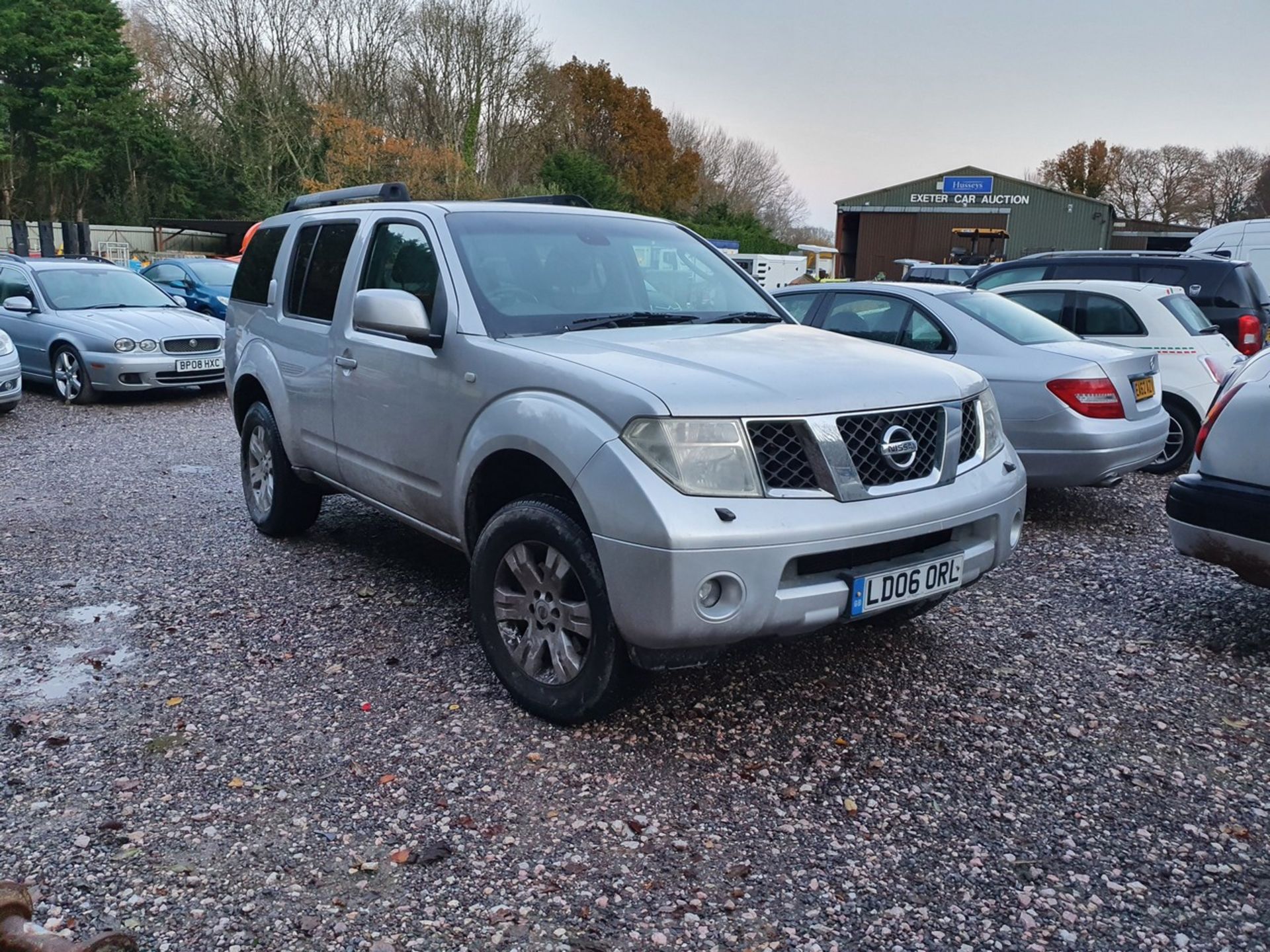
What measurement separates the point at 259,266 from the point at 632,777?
4219 mm

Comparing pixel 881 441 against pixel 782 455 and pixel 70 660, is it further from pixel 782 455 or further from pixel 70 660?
pixel 70 660

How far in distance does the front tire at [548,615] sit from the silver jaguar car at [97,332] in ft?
29.9

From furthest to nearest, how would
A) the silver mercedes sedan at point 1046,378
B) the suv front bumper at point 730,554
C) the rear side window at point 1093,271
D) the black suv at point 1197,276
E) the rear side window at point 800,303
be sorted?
the rear side window at point 1093,271
the black suv at point 1197,276
the rear side window at point 800,303
the silver mercedes sedan at point 1046,378
the suv front bumper at point 730,554

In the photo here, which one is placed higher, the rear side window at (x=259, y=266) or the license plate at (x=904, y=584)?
the rear side window at (x=259, y=266)

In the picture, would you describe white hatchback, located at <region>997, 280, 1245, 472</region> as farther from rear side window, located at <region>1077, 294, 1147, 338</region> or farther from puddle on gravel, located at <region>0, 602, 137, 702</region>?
puddle on gravel, located at <region>0, 602, 137, 702</region>

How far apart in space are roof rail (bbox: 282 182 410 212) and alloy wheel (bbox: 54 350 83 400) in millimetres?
6414

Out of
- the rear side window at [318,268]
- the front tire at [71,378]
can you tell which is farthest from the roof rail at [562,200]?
the front tire at [71,378]

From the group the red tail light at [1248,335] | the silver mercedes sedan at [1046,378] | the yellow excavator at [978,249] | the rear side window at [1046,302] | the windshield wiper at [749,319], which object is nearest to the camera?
the windshield wiper at [749,319]

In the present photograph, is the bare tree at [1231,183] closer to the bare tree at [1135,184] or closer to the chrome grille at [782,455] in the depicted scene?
the bare tree at [1135,184]

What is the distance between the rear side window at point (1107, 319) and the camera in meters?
8.45

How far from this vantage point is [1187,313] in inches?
335

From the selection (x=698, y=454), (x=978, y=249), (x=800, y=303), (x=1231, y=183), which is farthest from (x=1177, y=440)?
(x=1231, y=183)

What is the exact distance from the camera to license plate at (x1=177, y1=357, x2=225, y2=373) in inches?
464

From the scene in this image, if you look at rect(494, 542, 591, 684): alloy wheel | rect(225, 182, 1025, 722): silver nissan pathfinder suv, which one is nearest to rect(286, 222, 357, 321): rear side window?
rect(225, 182, 1025, 722): silver nissan pathfinder suv
